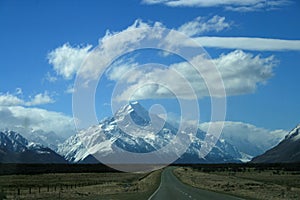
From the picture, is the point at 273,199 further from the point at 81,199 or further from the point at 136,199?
the point at 81,199

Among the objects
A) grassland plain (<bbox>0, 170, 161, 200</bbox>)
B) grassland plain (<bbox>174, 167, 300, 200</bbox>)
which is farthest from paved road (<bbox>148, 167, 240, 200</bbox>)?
grassland plain (<bbox>174, 167, 300, 200</bbox>)

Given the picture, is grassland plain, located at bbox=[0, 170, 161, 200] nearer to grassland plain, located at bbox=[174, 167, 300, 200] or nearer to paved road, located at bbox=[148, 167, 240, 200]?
paved road, located at bbox=[148, 167, 240, 200]

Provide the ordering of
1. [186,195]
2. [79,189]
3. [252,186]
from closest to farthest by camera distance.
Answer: [186,195] < [252,186] < [79,189]

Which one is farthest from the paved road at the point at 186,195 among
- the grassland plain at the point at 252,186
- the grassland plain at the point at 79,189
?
the grassland plain at the point at 252,186

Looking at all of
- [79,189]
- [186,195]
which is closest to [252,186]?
[186,195]

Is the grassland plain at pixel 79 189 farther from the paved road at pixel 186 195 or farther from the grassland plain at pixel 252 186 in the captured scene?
the grassland plain at pixel 252 186

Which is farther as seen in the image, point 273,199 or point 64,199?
point 64,199

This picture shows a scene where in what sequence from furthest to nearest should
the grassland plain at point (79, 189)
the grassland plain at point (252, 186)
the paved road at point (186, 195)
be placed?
the grassland plain at point (79, 189), the grassland plain at point (252, 186), the paved road at point (186, 195)

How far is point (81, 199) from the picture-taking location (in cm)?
4556

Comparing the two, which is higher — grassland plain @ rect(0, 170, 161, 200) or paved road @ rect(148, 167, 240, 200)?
grassland plain @ rect(0, 170, 161, 200)

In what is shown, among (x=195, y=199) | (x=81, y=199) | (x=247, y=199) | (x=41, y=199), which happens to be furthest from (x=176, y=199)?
(x=41, y=199)

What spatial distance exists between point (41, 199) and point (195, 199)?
44.1 ft

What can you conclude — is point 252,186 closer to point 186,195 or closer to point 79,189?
point 186,195

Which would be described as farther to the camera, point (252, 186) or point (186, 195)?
point (252, 186)
